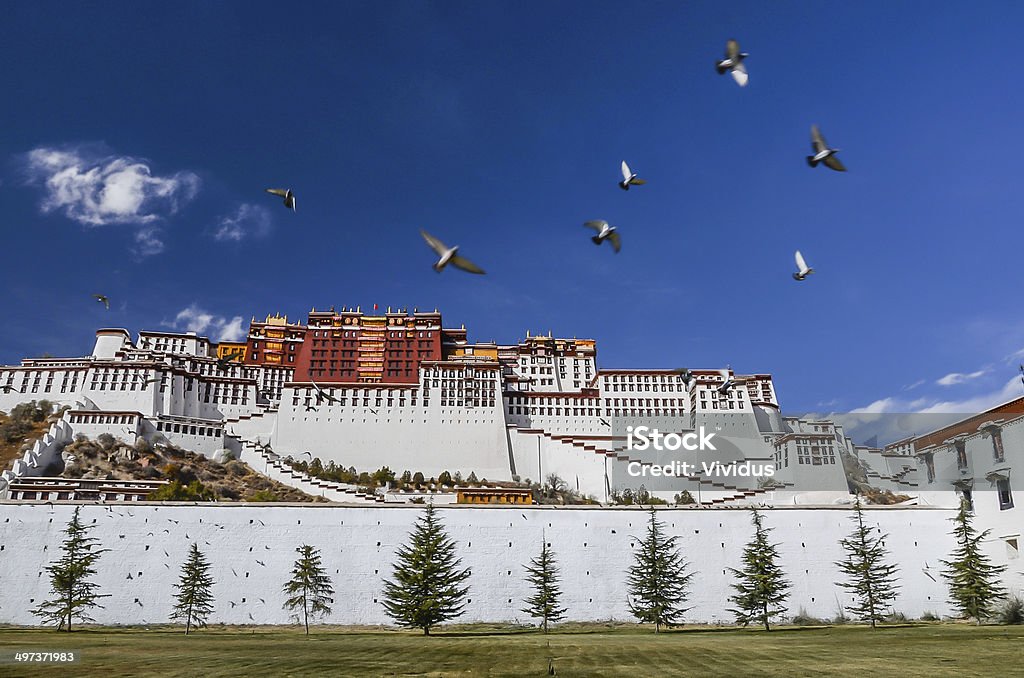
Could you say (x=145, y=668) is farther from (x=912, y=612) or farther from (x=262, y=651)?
(x=912, y=612)

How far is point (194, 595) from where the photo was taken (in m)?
35.4

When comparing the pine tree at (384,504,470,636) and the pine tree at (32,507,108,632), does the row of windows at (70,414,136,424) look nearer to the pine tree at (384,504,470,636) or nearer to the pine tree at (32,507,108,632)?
the pine tree at (32,507,108,632)

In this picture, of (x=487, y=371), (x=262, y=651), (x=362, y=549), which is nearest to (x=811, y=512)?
(x=362, y=549)

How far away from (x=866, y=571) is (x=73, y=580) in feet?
133

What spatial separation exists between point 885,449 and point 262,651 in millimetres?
48780

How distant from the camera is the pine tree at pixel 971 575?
112 feet

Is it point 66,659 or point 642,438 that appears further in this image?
point 642,438

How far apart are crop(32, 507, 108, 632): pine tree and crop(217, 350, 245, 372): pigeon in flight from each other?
53282 millimetres

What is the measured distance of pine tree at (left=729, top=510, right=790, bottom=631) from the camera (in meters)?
34.5

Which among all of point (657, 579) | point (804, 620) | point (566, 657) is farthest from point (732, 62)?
point (804, 620)

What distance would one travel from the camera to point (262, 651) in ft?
73.1

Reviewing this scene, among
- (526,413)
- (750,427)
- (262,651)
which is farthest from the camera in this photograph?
→ (526,413)

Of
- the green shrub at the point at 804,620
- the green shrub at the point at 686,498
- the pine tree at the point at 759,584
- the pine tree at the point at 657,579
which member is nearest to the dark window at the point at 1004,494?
the green shrub at the point at 804,620

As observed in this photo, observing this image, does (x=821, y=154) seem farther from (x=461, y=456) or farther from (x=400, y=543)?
(x=461, y=456)
